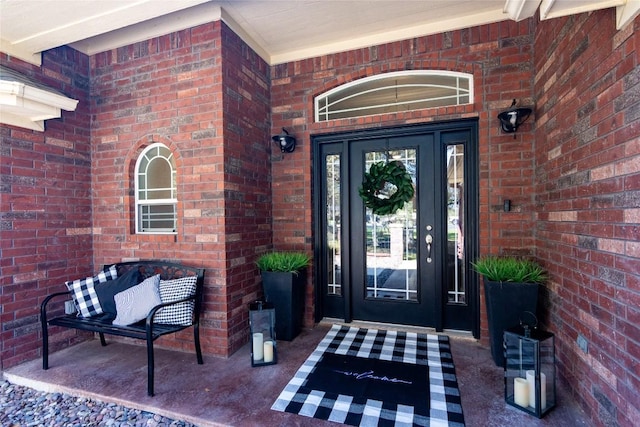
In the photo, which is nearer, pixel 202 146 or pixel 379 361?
pixel 379 361

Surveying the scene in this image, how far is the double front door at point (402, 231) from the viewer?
306 centimetres

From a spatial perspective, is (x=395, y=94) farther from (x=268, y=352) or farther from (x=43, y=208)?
(x=43, y=208)

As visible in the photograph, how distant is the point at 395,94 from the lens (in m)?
3.18

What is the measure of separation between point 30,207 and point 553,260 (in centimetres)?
441

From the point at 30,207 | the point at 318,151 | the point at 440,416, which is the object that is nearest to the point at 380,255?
the point at 318,151

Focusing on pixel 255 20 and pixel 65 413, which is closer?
pixel 65 413

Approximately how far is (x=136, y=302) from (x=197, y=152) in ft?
4.51

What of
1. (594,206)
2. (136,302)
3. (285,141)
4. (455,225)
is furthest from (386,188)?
(136,302)

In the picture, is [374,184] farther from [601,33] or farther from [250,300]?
[601,33]

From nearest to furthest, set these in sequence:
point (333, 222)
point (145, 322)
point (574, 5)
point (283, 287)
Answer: point (574, 5), point (145, 322), point (283, 287), point (333, 222)

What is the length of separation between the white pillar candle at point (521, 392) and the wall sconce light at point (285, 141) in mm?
2784

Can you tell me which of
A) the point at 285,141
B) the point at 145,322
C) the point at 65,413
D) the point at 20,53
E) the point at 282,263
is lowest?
the point at 65,413

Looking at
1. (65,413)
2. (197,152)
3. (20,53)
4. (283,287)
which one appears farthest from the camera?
(283,287)

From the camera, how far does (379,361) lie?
8.39 ft
